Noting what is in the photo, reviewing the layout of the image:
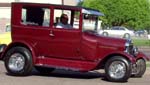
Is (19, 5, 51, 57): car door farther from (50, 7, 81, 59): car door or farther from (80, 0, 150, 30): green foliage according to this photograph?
(80, 0, 150, 30): green foliage

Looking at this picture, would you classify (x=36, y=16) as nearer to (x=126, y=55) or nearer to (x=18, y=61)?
(x=18, y=61)

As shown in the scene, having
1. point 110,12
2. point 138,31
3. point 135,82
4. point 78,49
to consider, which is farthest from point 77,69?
point 138,31

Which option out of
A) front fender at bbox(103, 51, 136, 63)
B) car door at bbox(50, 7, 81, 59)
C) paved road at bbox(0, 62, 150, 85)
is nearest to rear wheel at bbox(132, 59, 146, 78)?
paved road at bbox(0, 62, 150, 85)

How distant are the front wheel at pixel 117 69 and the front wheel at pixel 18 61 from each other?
2159mm

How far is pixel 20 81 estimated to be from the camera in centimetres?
1292

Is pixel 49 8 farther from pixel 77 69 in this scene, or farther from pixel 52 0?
pixel 52 0

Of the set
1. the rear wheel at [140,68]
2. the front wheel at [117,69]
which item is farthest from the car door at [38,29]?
the rear wheel at [140,68]

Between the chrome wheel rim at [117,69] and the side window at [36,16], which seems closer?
the chrome wheel rim at [117,69]

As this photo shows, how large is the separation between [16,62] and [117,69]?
9.33 feet

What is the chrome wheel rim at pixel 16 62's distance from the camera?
13984mm

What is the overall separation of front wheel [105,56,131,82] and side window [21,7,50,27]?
205 cm

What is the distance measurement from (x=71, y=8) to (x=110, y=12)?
6165 cm

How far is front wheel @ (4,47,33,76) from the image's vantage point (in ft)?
45.6

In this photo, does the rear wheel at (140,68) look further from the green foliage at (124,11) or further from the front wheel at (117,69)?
the green foliage at (124,11)
